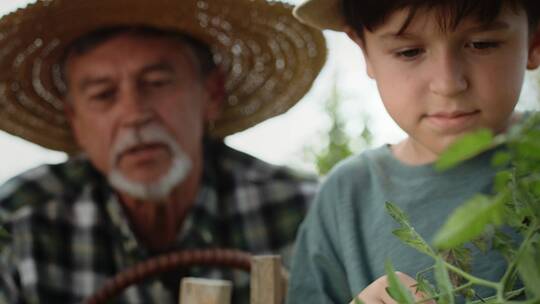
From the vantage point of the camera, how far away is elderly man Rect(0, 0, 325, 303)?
1608mm

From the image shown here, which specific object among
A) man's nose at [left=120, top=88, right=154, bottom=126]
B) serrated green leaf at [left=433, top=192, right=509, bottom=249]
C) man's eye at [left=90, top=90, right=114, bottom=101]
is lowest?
serrated green leaf at [left=433, top=192, right=509, bottom=249]

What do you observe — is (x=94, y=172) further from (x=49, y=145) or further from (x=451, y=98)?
(x=451, y=98)

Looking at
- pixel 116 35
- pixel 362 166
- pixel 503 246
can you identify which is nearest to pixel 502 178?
pixel 503 246

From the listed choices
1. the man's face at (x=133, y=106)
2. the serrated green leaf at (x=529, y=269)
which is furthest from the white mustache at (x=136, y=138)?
the serrated green leaf at (x=529, y=269)

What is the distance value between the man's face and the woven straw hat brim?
2.63 feet

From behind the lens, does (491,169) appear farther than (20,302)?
No

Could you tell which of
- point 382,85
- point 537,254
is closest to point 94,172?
point 382,85

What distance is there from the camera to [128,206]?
1.74 metres

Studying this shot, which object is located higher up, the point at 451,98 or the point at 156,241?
the point at 451,98

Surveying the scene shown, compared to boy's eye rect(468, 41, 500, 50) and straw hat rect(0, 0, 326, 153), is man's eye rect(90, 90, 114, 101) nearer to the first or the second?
straw hat rect(0, 0, 326, 153)

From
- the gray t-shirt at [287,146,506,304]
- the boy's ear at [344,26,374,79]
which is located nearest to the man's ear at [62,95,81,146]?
the gray t-shirt at [287,146,506,304]

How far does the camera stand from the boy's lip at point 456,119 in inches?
26.6

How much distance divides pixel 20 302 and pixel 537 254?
1426 millimetres

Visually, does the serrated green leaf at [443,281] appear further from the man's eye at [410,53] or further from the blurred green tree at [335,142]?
the blurred green tree at [335,142]
